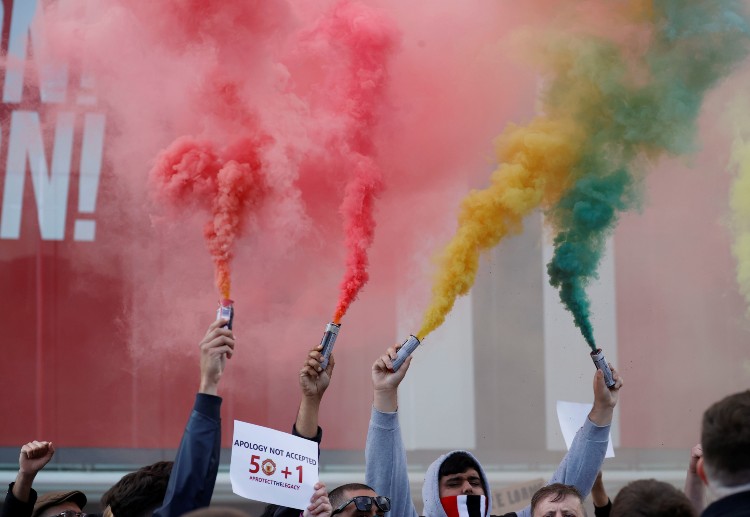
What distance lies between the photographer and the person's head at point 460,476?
11.8ft

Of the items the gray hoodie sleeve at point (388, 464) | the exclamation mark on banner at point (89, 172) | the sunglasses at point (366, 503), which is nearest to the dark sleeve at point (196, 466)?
the sunglasses at point (366, 503)

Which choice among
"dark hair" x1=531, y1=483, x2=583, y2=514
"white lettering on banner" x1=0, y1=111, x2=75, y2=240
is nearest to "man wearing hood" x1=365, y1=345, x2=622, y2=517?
"dark hair" x1=531, y1=483, x2=583, y2=514

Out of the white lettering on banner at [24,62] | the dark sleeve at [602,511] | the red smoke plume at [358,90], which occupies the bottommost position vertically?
the dark sleeve at [602,511]

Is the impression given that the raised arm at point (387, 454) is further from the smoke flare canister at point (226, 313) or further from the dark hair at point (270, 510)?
the smoke flare canister at point (226, 313)

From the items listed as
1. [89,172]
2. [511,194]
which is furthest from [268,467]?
[89,172]

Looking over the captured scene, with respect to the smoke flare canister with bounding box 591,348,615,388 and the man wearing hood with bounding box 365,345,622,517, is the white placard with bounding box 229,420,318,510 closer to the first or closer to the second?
the man wearing hood with bounding box 365,345,622,517

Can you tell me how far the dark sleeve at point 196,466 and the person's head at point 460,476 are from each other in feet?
3.20

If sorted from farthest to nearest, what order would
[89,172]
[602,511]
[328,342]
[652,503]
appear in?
[89,172] → [602,511] → [328,342] → [652,503]

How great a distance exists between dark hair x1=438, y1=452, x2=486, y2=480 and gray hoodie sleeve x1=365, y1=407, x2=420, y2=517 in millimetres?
133

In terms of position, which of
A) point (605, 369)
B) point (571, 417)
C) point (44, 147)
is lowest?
point (571, 417)

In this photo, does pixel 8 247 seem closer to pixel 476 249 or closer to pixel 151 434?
pixel 151 434

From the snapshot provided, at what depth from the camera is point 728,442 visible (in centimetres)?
216

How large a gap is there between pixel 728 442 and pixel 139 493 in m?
1.67

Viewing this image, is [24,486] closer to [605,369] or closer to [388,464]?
[388,464]
